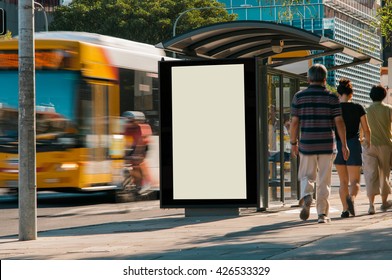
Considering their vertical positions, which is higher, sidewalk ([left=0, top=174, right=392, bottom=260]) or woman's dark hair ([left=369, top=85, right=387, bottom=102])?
woman's dark hair ([left=369, top=85, right=387, bottom=102])

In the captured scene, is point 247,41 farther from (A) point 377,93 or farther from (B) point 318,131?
(B) point 318,131

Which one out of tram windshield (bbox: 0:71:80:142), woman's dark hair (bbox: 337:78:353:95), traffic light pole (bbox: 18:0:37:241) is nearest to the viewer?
traffic light pole (bbox: 18:0:37:241)

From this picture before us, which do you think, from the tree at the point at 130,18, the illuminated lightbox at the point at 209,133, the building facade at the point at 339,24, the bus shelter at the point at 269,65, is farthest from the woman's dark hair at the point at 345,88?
the building facade at the point at 339,24

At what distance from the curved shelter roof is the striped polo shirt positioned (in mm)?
1658

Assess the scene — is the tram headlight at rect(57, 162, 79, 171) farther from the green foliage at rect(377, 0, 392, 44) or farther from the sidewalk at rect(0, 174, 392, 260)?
the green foliage at rect(377, 0, 392, 44)

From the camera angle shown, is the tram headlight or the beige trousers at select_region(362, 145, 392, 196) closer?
the beige trousers at select_region(362, 145, 392, 196)

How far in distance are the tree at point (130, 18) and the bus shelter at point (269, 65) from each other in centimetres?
4232

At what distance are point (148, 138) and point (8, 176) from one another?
2.85 metres

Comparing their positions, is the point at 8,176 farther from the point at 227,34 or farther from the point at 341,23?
the point at 341,23

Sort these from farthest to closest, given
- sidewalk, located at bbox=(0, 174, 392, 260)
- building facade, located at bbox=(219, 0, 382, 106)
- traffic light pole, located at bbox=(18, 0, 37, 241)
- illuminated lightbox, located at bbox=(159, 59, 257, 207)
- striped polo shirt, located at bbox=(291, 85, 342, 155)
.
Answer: building facade, located at bbox=(219, 0, 382, 106) < illuminated lightbox, located at bbox=(159, 59, 257, 207) < striped polo shirt, located at bbox=(291, 85, 342, 155) < traffic light pole, located at bbox=(18, 0, 37, 241) < sidewalk, located at bbox=(0, 174, 392, 260)

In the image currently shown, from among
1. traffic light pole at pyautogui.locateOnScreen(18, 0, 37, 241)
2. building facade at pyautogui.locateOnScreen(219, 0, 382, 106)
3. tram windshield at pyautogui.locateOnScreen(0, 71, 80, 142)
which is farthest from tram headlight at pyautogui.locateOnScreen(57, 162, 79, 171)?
building facade at pyautogui.locateOnScreen(219, 0, 382, 106)

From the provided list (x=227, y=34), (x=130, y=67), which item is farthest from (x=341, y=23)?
(x=227, y=34)

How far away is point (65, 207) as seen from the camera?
20688 mm

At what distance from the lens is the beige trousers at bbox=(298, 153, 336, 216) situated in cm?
1295
